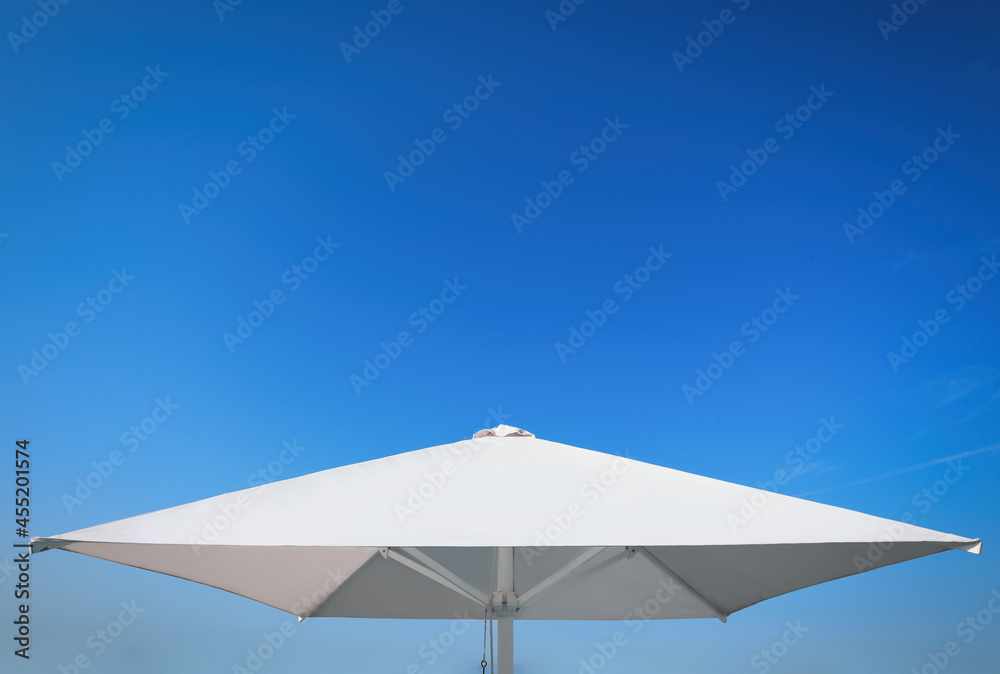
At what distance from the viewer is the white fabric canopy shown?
2320 mm

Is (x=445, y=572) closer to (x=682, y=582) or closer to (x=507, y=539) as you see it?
(x=682, y=582)

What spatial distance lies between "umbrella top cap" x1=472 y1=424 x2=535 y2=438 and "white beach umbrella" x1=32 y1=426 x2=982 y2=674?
0.4 inches

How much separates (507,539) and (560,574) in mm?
1435

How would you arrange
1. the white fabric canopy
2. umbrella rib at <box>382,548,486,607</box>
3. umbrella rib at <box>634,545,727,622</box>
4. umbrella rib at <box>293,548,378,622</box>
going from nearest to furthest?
the white fabric canopy, umbrella rib at <box>382,548,486,607</box>, umbrella rib at <box>634,545,727,622</box>, umbrella rib at <box>293,548,378,622</box>

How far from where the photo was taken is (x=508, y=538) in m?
2.24

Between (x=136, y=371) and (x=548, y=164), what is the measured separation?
238 inches

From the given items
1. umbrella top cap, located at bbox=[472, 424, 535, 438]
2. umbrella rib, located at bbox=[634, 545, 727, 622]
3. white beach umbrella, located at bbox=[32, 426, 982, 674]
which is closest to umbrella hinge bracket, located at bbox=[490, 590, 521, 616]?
white beach umbrella, located at bbox=[32, 426, 982, 674]

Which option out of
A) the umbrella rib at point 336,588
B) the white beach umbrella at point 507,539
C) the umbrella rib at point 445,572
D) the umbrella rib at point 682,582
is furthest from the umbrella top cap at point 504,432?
the umbrella rib at point 336,588

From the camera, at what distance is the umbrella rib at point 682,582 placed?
12.5ft

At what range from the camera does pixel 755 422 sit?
10.6 m

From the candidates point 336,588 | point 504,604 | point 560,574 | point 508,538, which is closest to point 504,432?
point 560,574

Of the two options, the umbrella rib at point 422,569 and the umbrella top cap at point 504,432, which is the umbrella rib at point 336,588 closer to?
the umbrella rib at point 422,569

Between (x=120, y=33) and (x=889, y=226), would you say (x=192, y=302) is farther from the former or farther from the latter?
(x=889, y=226)

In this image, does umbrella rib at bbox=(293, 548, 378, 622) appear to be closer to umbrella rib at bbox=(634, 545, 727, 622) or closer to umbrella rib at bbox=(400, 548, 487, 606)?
umbrella rib at bbox=(400, 548, 487, 606)
